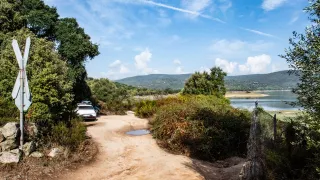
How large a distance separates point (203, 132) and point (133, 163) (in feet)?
12.2

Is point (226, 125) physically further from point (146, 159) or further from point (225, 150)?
point (146, 159)

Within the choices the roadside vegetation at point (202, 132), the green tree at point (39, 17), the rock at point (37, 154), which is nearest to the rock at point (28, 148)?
the rock at point (37, 154)

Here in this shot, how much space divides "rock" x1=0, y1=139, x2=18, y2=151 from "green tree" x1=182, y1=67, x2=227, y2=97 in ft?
84.8

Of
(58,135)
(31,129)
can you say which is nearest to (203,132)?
(58,135)

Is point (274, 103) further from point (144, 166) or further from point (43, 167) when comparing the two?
point (43, 167)

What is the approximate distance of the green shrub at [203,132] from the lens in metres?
11.5

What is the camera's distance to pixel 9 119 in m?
9.48

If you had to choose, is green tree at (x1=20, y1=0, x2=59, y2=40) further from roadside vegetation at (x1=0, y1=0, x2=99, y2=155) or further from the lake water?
the lake water

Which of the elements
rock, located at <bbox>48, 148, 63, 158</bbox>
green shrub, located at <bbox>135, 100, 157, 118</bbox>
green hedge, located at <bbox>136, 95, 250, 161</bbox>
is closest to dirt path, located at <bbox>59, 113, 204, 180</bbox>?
green hedge, located at <bbox>136, 95, 250, 161</bbox>

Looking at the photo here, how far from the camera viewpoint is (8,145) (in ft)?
27.8

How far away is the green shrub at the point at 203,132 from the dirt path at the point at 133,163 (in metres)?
0.84

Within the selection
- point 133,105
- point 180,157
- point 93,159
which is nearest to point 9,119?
point 93,159

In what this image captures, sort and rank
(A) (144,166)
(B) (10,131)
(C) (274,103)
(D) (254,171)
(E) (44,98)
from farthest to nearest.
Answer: (C) (274,103), (E) (44,98), (A) (144,166), (B) (10,131), (D) (254,171)

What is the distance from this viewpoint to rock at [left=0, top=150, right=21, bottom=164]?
26.5 feet
